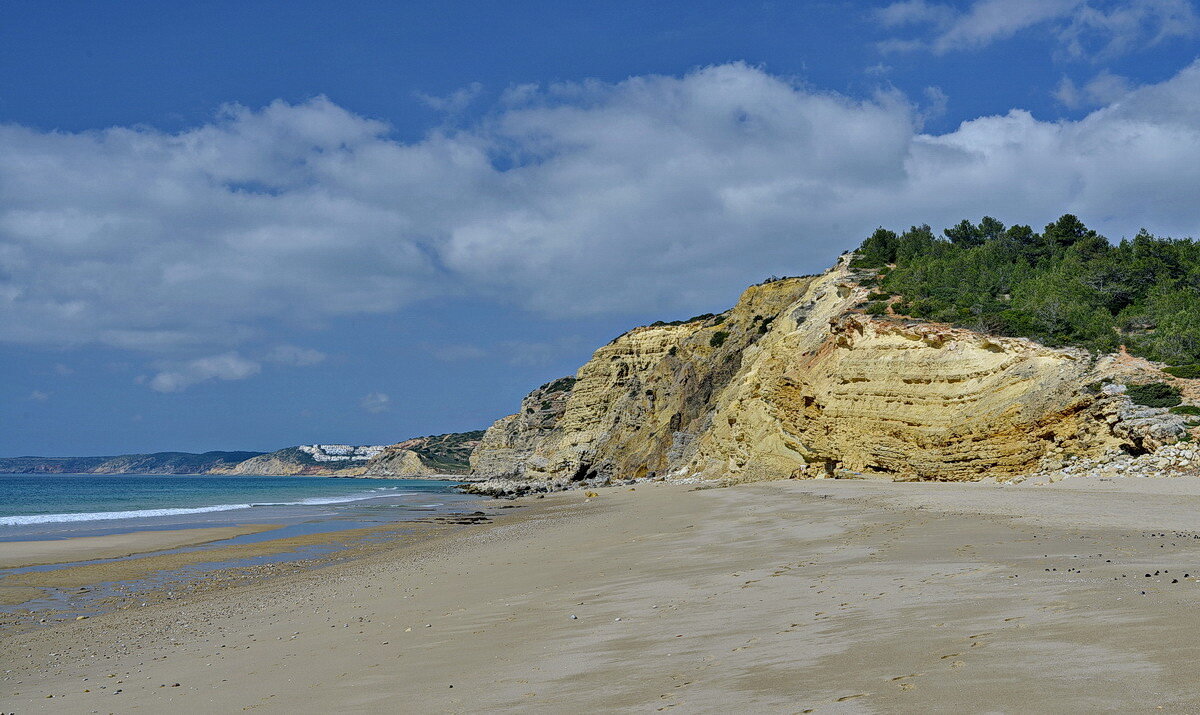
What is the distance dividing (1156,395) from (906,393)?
8456mm

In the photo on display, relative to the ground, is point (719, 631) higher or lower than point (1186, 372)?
lower

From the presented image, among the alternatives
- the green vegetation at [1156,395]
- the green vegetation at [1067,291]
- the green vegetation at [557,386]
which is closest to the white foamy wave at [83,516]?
the green vegetation at [1067,291]

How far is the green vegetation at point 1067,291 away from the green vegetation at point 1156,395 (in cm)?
331

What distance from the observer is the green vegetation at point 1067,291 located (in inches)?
1093

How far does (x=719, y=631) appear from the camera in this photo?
22.2ft

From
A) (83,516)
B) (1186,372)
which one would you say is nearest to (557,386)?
(83,516)

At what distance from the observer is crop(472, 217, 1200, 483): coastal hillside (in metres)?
24.0

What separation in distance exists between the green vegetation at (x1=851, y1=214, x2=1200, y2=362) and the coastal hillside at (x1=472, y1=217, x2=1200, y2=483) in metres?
0.30

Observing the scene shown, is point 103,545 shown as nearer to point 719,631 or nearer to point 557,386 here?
point 719,631

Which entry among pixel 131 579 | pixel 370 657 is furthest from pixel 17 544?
pixel 370 657

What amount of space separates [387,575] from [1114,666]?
45.5 ft

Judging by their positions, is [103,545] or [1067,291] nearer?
[103,545]

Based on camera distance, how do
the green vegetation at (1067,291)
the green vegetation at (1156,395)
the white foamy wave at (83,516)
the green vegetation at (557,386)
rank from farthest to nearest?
the green vegetation at (557,386)
the white foamy wave at (83,516)
the green vegetation at (1067,291)
the green vegetation at (1156,395)

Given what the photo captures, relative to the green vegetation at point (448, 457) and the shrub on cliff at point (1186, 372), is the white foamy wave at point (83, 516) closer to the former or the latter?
the shrub on cliff at point (1186, 372)
